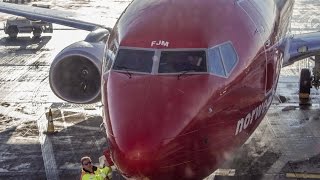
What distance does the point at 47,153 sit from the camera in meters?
14.1

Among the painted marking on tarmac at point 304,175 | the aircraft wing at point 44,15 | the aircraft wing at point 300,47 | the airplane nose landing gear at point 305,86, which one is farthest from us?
the aircraft wing at point 44,15

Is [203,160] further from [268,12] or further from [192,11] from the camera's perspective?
[268,12]

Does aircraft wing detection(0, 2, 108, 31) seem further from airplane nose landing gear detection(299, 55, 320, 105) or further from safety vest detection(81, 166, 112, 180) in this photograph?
safety vest detection(81, 166, 112, 180)

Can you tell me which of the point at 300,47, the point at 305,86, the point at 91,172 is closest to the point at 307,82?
the point at 305,86

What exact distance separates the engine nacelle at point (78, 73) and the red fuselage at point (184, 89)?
2523mm

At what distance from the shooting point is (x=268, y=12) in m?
13.1

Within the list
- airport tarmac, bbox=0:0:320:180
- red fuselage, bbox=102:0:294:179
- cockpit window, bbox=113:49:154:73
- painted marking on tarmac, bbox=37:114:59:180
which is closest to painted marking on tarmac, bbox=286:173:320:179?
airport tarmac, bbox=0:0:320:180

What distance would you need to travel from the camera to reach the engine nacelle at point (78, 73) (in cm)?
1365

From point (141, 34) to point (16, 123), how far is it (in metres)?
7.92

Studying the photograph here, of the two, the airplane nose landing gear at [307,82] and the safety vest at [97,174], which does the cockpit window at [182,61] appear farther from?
the airplane nose landing gear at [307,82]

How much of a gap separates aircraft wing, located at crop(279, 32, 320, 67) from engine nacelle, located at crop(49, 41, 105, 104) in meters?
5.50

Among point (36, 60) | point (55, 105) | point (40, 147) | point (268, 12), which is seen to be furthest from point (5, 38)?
point (268, 12)

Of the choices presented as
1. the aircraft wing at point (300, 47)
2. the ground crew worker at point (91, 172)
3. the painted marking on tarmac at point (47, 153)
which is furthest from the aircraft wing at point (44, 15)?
the ground crew worker at point (91, 172)

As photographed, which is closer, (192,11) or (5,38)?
(192,11)
